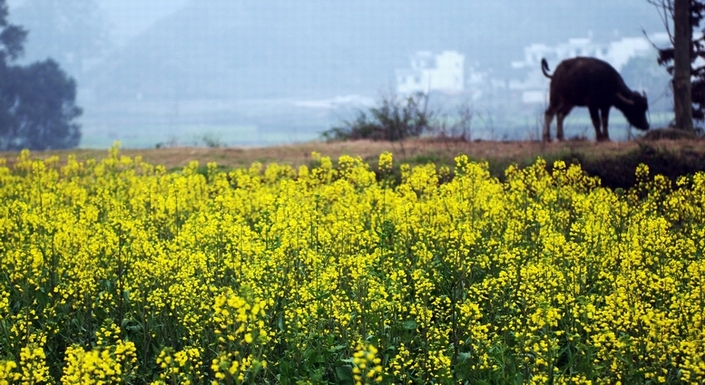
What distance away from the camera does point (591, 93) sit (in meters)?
16.0

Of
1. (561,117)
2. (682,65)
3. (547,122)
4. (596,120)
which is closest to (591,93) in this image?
(596,120)

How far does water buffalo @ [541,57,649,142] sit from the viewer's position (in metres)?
16.0

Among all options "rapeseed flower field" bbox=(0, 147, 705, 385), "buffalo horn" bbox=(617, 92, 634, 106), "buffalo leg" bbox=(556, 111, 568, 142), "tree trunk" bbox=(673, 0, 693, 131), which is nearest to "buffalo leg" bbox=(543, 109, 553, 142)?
"buffalo leg" bbox=(556, 111, 568, 142)

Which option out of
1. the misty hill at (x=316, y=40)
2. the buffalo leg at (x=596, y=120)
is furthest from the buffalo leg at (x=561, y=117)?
the misty hill at (x=316, y=40)

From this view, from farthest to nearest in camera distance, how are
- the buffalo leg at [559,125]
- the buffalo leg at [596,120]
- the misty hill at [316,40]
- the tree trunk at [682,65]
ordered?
1. the misty hill at [316,40]
2. the buffalo leg at [559,125]
3. the buffalo leg at [596,120]
4. the tree trunk at [682,65]

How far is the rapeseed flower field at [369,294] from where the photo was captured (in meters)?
5.00

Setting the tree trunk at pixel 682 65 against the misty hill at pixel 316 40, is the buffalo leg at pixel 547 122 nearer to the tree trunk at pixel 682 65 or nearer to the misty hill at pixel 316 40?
the tree trunk at pixel 682 65

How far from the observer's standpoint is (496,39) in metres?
71.1

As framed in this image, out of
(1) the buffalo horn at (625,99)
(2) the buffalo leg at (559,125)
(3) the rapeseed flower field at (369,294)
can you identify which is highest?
(1) the buffalo horn at (625,99)

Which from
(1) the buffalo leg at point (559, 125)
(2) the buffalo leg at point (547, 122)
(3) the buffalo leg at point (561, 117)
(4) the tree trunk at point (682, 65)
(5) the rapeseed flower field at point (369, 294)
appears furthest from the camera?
(3) the buffalo leg at point (561, 117)

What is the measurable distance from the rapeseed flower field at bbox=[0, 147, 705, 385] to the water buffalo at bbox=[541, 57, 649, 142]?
7.70m

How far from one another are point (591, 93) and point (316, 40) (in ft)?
218

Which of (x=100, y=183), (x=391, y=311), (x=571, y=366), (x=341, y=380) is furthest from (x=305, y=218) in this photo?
(x=100, y=183)

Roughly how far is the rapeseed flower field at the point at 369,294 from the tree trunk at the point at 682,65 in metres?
7.49
